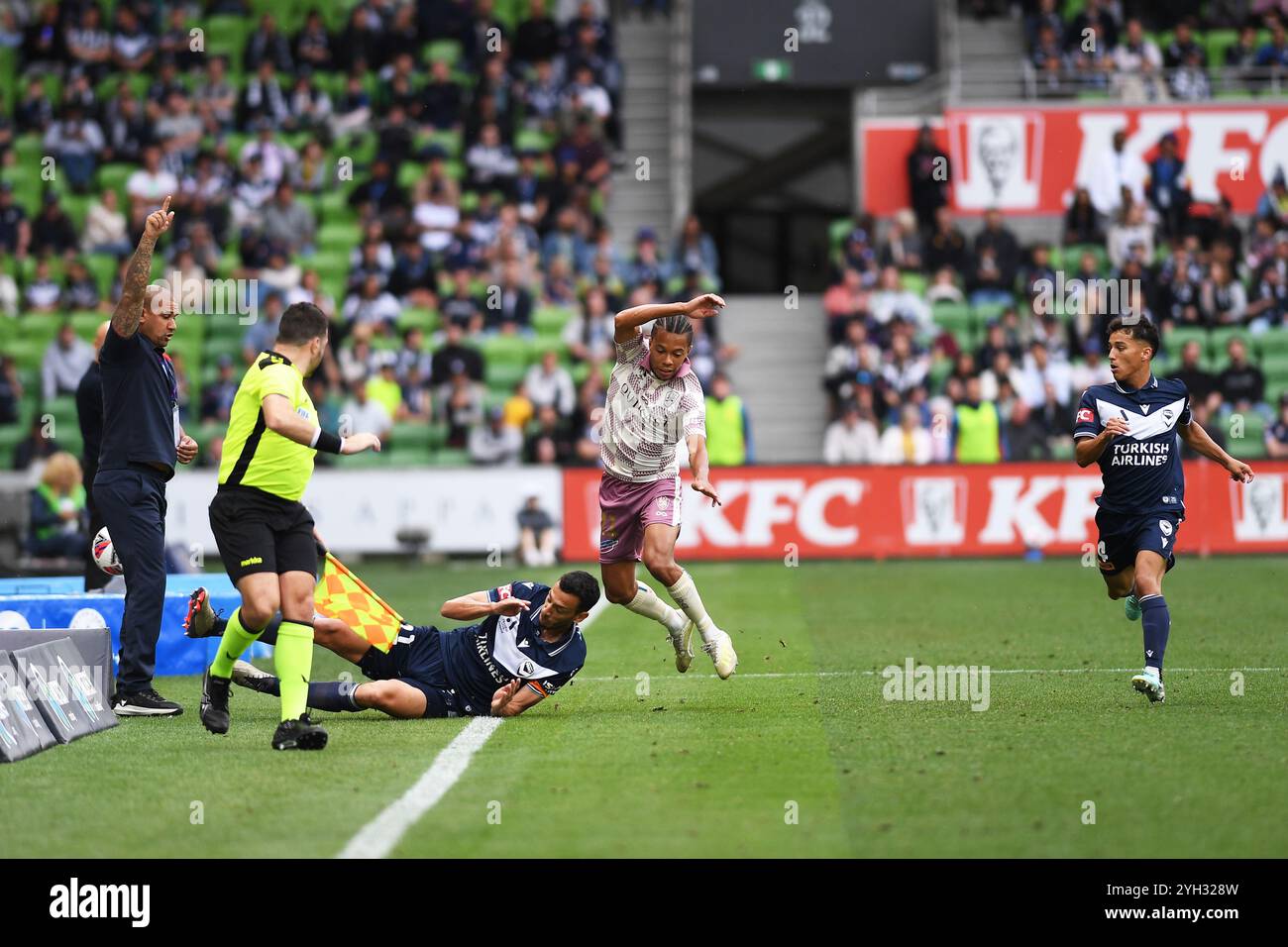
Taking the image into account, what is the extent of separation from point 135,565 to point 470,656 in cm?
196

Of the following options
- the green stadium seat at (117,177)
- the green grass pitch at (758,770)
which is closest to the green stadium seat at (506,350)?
the green stadium seat at (117,177)

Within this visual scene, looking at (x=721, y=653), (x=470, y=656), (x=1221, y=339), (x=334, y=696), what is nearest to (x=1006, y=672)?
(x=721, y=653)

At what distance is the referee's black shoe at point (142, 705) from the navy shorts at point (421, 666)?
113 cm

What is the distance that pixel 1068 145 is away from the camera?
26.8 metres

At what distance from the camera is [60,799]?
6.99m

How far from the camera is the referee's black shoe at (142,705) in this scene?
9547 millimetres

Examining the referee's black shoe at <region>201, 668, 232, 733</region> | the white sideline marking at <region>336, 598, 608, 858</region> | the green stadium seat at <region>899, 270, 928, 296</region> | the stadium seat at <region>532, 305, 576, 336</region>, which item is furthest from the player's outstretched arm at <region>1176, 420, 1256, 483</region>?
the stadium seat at <region>532, 305, 576, 336</region>

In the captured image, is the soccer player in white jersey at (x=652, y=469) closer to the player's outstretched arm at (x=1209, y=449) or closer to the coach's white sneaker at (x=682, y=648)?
the coach's white sneaker at (x=682, y=648)

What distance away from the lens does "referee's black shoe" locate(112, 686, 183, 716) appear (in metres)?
9.55

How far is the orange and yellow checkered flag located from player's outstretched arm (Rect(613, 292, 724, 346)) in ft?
6.69

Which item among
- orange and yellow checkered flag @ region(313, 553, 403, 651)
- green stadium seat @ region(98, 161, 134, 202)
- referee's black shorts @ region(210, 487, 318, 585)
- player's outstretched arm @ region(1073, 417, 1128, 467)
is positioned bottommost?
orange and yellow checkered flag @ region(313, 553, 403, 651)

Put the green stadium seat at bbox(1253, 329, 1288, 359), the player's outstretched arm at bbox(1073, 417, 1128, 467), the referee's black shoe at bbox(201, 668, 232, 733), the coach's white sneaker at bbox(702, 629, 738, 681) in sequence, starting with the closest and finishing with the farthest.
A: the referee's black shoe at bbox(201, 668, 232, 733)
the player's outstretched arm at bbox(1073, 417, 1128, 467)
the coach's white sneaker at bbox(702, 629, 738, 681)
the green stadium seat at bbox(1253, 329, 1288, 359)

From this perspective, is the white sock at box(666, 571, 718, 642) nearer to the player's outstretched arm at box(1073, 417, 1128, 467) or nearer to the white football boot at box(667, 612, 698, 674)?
the white football boot at box(667, 612, 698, 674)

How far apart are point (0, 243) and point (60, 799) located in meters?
21.1
